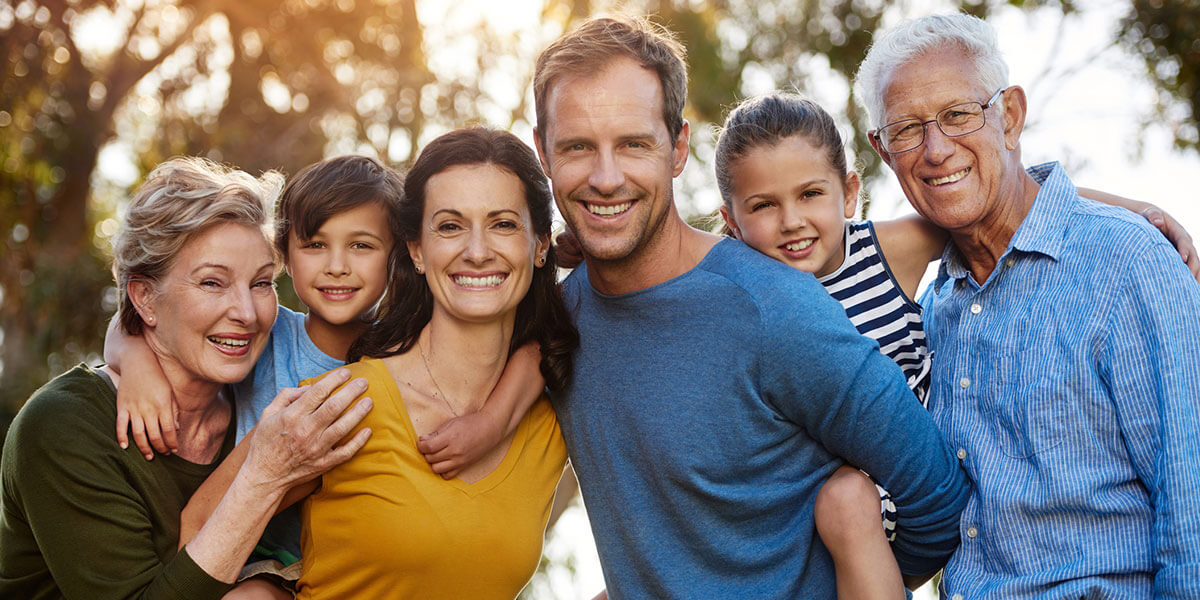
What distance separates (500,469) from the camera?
9.98ft

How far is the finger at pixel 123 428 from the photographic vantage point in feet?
9.84

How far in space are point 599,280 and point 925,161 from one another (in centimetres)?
103

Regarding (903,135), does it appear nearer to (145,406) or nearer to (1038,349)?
(1038,349)

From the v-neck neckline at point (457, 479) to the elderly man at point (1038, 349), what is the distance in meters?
1.29

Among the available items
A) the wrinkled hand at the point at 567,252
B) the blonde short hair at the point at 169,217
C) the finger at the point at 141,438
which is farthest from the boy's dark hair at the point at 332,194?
the finger at the point at 141,438

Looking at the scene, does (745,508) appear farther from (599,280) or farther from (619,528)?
(599,280)

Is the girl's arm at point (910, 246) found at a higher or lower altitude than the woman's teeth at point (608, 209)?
lower

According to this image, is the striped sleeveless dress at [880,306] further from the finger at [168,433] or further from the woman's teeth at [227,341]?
the finger at [168,433]

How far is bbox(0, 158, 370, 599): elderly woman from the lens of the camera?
2.86 m

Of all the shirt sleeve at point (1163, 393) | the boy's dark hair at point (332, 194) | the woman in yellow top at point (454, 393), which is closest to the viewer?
the shirt sleeve at point (1163, 393)

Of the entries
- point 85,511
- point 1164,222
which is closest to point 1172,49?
point 1164,222

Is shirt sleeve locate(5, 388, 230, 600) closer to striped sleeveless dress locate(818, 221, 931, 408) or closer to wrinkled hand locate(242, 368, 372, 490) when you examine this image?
wrinkled hand locate(242, 368, 372, 490)

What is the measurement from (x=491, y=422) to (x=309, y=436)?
521 mm

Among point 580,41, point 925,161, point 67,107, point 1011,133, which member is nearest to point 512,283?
point 580,41
